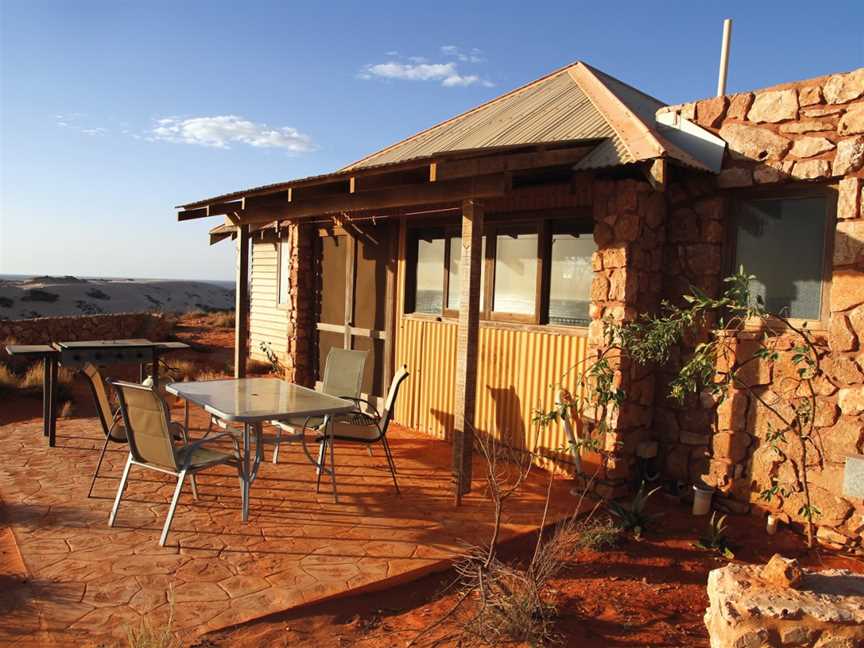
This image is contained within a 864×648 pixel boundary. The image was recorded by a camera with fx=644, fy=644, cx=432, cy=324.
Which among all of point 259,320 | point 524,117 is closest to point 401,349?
point 524,117

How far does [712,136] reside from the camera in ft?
17.1

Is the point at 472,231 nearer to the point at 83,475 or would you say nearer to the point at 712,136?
the point at 712,136

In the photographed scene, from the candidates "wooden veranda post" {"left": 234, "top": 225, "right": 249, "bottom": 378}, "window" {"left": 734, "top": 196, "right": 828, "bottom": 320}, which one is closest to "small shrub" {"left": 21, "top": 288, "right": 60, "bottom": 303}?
"wooden veranda post" {"left": 234, "top": 225, "right": 249, "bottom": 378}

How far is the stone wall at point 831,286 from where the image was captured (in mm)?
4422

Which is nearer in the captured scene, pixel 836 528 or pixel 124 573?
pixel 124 573

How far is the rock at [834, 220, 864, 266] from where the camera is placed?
436 centimetres

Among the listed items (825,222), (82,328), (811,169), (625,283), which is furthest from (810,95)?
(82,328)

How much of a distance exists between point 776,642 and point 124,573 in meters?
3.48

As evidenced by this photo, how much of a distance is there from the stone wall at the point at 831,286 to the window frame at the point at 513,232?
960mm

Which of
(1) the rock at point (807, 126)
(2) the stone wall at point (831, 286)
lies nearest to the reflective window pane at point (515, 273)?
(2) the stone wall at point (831, 286)

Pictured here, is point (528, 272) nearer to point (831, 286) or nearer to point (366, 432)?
point (366, 432)

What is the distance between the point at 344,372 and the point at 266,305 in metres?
8.22

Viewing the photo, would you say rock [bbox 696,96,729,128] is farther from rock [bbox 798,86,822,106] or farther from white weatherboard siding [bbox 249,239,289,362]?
white weatherboard siding [bbox 249,239,289,362]

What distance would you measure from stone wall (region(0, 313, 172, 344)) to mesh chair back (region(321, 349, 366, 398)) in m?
9.71
